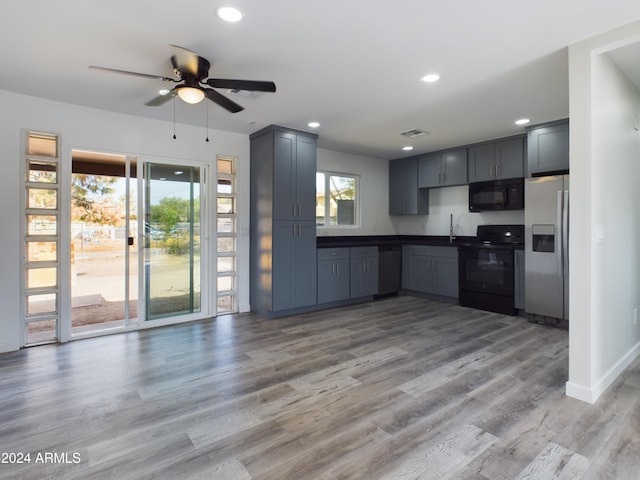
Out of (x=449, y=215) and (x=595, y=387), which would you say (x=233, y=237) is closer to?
(x=449, y=215)

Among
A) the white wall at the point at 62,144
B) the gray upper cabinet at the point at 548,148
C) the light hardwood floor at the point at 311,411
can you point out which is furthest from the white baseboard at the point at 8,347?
the gray upper cabinet at the point at 548,148

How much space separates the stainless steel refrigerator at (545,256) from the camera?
3965 mm

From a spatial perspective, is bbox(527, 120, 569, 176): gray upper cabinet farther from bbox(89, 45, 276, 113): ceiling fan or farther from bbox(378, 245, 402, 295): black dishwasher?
bbox(89, 45, 276, 113): ceiling fan

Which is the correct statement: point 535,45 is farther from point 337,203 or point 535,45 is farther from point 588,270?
point 337,203

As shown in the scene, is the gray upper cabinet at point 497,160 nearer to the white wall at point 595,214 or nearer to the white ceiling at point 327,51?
the white ceiling at point 327,51

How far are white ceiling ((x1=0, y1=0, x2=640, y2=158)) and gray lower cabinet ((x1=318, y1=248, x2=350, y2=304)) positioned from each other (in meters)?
2.00

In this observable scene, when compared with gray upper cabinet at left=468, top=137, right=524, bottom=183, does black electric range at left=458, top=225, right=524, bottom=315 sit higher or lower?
lower

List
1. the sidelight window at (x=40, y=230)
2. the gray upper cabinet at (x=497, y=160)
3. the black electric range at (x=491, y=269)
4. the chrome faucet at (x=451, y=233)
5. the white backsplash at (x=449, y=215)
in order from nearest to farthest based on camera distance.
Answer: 1. the sidelight window at (x=40, y=230)
2. the black electric range at (x=491, y=269)
3. the gray upper cabinet at (x=497, y=160)
4. the white backsplash at (x=449, y=215)
5. the chrome faucet at (x=451, y=233)

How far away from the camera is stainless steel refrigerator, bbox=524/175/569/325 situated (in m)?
3.96

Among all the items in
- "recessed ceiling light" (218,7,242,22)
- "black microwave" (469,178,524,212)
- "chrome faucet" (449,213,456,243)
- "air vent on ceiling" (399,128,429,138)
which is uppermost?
"air vent on ceiling" (399,128,429,138)

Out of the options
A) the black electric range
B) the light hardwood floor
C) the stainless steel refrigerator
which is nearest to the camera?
the light hardwood floor

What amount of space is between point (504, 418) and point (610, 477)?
0.55 metres

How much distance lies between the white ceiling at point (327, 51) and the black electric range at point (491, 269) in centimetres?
173

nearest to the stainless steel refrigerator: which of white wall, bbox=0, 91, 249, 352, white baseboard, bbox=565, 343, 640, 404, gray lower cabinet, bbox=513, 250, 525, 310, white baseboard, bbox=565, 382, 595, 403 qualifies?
gray lower cabinet, bbox=513, 250, 525, 310
